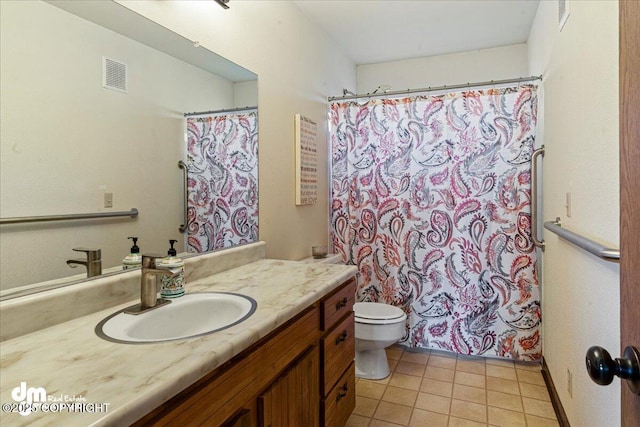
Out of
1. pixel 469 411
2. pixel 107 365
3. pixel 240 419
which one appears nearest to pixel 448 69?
pixel 469 411

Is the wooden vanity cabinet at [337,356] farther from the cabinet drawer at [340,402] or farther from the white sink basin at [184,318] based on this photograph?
the white sink basin at [184,318]

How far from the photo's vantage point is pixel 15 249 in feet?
3.45

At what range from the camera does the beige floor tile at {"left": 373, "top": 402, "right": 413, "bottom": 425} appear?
6.56 feet

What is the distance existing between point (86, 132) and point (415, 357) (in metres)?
2.44

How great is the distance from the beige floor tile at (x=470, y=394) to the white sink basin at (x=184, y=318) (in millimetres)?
1582

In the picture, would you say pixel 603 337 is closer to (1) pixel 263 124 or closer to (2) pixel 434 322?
(2) pixel 434 322

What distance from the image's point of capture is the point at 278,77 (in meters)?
2.32

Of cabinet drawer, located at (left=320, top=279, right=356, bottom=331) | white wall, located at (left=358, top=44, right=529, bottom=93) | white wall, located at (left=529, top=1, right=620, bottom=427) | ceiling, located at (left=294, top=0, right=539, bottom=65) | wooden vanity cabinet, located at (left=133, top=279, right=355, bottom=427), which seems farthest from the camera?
white wall, located at (left=358, top=44, right=529, bottom=93)

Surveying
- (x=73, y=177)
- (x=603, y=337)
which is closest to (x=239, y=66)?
(x=73, y=177)

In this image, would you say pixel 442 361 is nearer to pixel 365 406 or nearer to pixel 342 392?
pixel 365 406

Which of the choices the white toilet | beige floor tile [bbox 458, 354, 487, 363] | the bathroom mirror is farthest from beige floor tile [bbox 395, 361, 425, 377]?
the bathroom mirror

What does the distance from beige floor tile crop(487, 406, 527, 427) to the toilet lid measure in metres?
0.70

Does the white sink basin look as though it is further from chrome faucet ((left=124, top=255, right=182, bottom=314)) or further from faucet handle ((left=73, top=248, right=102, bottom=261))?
faucet handle ((left=73, top=248, right=102, bottom=261))

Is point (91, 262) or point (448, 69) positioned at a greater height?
→ point (448, 69)
